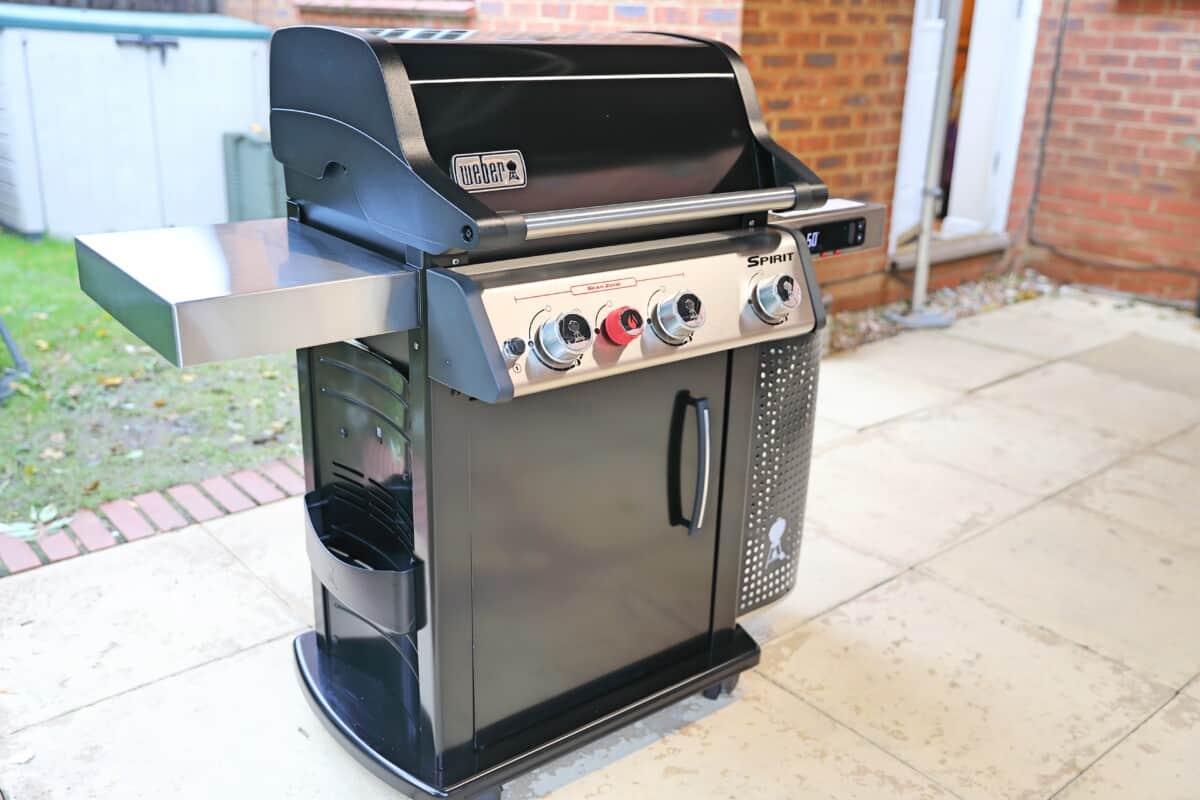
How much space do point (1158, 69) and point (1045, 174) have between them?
69 cm

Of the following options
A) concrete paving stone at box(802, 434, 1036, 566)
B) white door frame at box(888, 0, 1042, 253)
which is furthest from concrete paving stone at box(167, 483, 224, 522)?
white door frame at box(888, 0, 1042, 253)

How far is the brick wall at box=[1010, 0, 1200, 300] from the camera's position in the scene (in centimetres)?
479

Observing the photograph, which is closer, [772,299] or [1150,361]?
[772,299]

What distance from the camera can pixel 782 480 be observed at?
2109mm

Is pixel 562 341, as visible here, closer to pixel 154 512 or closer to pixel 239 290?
pixel 239 290

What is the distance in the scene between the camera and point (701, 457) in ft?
6.01

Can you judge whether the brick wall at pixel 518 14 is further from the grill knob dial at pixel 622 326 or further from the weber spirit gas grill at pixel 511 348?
the grill knob dial at pixel 622 326

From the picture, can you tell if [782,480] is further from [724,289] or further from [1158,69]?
[1158,69]

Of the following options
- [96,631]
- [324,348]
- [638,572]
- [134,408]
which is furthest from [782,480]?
[134,408]

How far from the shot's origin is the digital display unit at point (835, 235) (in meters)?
1.98

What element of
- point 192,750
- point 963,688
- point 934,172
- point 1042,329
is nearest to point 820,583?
point 963,688

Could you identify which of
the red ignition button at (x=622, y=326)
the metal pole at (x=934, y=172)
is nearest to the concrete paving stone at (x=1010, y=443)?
the metal pole at (x=934, y=172)

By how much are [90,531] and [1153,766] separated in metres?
2.45

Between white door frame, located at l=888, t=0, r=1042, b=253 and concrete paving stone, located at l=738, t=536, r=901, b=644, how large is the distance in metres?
2.22
